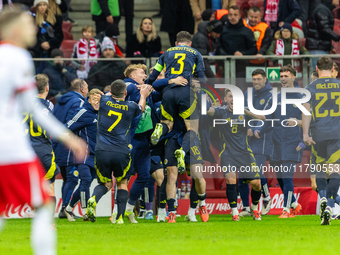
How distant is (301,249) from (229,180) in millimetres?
4521

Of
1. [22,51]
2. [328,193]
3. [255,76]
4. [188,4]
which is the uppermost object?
[188,4]

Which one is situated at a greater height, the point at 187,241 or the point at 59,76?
the point at 59,76

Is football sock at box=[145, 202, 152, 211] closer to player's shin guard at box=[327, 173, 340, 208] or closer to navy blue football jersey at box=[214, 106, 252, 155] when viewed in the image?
navy blue football jersey at box=[214, 106, 252, 155]

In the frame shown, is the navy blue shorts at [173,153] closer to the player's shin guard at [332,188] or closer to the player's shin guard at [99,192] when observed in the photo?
the player's shin guard at [99,192]

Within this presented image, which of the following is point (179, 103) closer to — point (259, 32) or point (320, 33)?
point (259, 32)

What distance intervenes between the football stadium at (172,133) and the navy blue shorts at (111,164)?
21mm

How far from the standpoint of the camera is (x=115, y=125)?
8039mm

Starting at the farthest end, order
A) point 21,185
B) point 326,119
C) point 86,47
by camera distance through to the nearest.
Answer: point 86,47, point 326,119, point 21,185

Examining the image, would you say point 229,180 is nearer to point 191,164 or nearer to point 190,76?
point 191,164

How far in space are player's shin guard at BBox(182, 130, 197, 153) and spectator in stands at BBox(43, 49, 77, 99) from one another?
4.15 metres

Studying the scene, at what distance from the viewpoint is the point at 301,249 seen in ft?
15.6

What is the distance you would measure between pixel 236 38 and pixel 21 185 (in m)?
9.97

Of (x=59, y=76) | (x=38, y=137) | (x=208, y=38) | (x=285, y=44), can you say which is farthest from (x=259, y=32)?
(x=38, y=137)

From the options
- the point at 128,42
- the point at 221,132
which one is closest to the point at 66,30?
the point at 128,42
